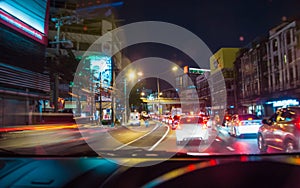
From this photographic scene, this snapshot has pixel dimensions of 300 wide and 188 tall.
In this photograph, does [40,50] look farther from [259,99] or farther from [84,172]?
[259,99]

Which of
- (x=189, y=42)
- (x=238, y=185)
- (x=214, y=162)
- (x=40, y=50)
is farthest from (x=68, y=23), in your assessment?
(x=238, y=185)

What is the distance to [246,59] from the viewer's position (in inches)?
1989

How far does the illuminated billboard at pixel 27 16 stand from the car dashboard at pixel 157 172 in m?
1.75

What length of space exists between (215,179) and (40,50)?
3.28 meters

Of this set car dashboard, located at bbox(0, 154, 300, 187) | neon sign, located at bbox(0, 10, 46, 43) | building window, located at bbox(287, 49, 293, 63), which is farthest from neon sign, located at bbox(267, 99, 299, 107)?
neon sign, located at bbox(0, 10, 46, 43)

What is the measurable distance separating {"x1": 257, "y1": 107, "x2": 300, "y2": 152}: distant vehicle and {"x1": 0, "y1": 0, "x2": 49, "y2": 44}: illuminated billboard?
5.09 metres

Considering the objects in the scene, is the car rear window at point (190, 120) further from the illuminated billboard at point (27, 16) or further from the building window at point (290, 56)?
the building window at point (290, 56)

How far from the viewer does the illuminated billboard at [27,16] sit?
3.89 metres

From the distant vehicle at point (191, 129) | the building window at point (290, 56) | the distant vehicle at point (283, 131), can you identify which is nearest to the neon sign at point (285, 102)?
the building window at point (290, 56)

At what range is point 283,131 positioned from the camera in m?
7.51

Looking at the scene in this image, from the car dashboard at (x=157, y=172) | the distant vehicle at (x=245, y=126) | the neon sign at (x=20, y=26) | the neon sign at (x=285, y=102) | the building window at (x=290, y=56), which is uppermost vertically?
the building window at (x=290, y=56)

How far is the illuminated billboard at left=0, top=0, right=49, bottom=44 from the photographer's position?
3.89 metres

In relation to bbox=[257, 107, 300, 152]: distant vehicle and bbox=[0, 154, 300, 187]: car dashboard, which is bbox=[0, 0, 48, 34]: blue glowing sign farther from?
bbox=[257, 107, 300, 152]: distant vehicle

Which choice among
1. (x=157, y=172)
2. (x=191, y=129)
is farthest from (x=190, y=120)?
(x=157, y=172)
